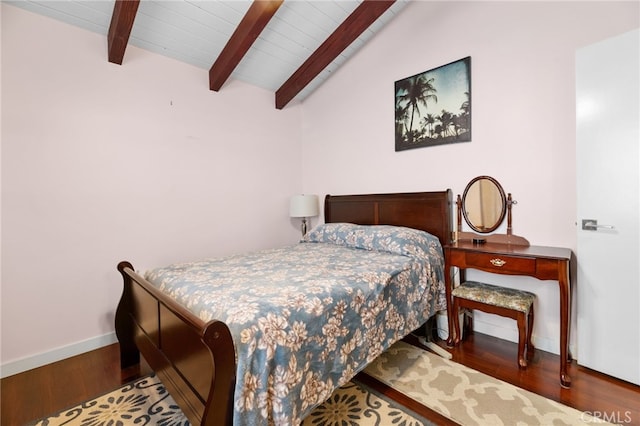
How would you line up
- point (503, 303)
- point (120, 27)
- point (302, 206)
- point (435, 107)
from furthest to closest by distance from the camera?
point (302, 206) → point (435, 107) → point (120, 27) → point (503, 303)

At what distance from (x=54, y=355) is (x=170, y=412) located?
1384 millimetres

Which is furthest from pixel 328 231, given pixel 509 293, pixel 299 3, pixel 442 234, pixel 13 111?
pixel 13 111

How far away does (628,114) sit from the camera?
1.77 meters

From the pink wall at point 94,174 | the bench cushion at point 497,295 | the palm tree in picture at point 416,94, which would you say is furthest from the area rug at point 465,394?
the pink wall at point 94,174

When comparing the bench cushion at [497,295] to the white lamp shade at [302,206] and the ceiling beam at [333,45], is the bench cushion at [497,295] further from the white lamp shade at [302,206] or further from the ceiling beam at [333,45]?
the ceiling beam at [333,45]

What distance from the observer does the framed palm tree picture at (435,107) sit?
2607 mm

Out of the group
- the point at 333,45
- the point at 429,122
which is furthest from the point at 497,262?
the point at 333,45

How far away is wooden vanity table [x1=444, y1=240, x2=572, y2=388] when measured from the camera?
1.84m

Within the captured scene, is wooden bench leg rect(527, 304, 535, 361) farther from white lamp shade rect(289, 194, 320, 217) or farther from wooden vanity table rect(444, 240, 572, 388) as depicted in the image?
white lamp shade rect(289, 194, 320, 217)

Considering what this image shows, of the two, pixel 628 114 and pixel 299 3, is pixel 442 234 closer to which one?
pixel 628 114

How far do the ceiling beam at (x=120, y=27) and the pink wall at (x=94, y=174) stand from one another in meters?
0.13

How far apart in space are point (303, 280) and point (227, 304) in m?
0.51

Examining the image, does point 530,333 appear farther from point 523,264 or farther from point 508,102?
point 508,102

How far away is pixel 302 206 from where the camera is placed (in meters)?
3.69
